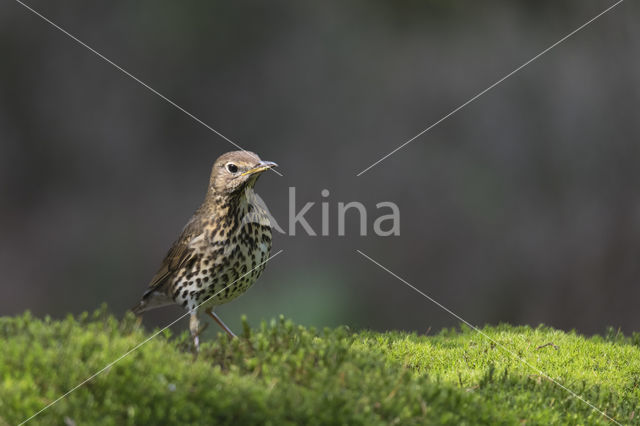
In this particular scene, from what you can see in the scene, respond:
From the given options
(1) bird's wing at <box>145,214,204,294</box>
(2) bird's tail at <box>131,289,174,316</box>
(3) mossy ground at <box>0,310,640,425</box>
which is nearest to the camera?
(3) mossy ground at <box>0,310,640,425</box>

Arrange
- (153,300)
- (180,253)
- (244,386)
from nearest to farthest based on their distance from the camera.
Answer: (244,386), (180,253), (153,300)

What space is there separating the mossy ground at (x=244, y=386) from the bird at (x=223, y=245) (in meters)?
0.98

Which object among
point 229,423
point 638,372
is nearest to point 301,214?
point 638,372

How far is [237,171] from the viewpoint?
188 inches

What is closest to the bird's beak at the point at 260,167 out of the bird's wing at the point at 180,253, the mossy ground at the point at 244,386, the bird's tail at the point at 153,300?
the bird's wing at the point at 180,253

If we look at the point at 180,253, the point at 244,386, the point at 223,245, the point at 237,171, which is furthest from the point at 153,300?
the point at 244,386

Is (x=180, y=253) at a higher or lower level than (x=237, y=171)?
lower

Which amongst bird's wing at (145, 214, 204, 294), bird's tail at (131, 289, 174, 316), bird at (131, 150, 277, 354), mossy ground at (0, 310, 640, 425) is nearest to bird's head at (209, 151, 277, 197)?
bird at (131, 150, 277, 354)

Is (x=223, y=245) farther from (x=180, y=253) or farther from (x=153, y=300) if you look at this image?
(x=153, y=300)

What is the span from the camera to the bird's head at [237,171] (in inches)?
187

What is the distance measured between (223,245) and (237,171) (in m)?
0.56

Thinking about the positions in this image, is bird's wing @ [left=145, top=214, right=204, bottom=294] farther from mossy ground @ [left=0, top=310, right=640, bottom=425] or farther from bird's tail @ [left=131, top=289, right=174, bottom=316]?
mossy ground @ [left=0, top=310, right=640, bottom=425]

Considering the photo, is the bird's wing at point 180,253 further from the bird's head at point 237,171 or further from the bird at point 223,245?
the bird's head at point 237,171

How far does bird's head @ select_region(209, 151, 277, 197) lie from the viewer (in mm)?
4742
